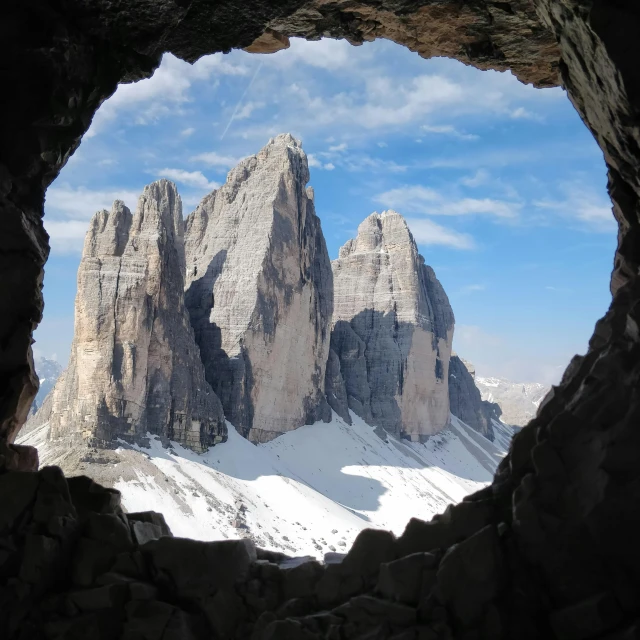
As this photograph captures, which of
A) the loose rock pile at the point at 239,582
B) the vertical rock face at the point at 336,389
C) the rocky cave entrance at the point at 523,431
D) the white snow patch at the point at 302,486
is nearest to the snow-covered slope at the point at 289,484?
the white snow patch at the point at 302,486

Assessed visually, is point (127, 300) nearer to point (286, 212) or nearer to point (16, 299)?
point (286, 212)

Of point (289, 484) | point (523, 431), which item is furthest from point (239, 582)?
point (289, 484)

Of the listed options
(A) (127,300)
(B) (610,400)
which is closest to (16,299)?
(B) (610,400)

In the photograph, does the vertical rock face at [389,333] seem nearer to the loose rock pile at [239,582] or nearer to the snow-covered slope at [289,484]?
the snow-covered slope at [289,484]

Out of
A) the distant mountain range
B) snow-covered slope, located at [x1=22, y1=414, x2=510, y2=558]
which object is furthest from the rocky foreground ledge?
the distant mountain range

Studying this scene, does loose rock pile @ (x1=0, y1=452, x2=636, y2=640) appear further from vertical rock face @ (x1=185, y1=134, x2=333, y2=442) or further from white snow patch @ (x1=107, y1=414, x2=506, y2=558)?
vertical rock face @ (x1=185, y1=134, x2=333, y2=442)

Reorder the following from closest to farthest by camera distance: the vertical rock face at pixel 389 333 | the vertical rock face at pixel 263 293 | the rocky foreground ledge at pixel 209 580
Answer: the rocky foreground ledge at pixel 209 580 → the vertical rock face at pixel 263 293 → the vertical rock face at pixel 389 333
